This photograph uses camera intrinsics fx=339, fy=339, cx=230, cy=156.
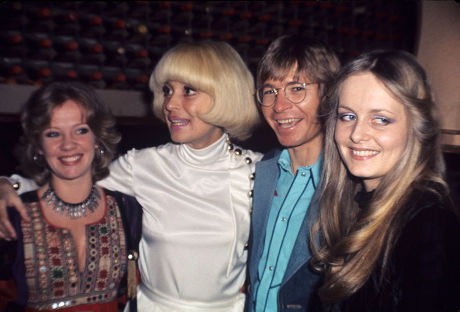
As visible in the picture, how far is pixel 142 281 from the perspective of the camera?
1340 mm

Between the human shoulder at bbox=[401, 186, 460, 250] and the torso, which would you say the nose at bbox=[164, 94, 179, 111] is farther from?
the human shoulder at bbox=[401, 186, 460, 250]

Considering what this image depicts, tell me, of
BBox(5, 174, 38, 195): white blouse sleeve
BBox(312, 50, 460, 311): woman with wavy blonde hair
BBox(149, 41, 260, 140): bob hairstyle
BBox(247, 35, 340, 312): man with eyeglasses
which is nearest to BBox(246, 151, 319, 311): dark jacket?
BBox(247, 35, 340, 312): man with eyeglasses

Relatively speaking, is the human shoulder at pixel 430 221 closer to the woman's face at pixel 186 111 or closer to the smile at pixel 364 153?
the smile at pixel 364 153

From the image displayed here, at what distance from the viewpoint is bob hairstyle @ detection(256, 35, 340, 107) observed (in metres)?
1.27

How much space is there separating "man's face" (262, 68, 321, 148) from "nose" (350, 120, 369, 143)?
1.16 feet

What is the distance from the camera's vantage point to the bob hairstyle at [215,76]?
131cm

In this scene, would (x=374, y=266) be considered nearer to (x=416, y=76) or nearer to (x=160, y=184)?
(x=416, y=76)

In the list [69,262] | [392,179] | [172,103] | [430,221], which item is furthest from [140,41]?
[430,221]

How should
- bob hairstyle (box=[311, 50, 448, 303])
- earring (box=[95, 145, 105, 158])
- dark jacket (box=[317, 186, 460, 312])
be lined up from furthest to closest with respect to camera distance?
earring (box=[95, 145, 105, 158]) < bob hairstyle (box=[311, 50, 448, 303]) < dark jacket (box=[317, 186, 460, 312])

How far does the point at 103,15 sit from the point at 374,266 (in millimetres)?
1563

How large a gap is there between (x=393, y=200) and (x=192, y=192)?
28.6 inches

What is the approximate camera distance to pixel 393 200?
90 centimetres

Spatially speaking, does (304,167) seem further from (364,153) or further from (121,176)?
(121,176)

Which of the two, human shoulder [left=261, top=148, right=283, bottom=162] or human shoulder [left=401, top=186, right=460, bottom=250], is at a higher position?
human shoulder [left=401, top=186, right=460, bottom=250]
